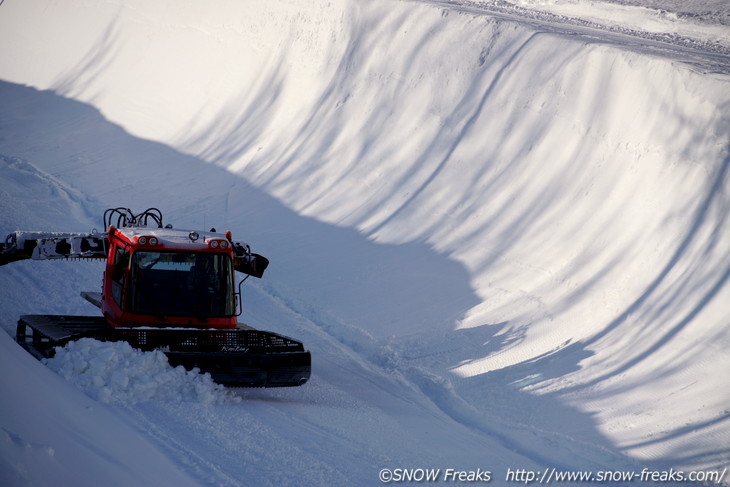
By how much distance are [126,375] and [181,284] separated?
139 cm

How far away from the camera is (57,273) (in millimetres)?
12633

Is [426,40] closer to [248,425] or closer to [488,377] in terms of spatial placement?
[488,377]

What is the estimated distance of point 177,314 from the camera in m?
8.86

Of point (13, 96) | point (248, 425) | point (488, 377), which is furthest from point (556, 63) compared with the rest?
point (13, 96)

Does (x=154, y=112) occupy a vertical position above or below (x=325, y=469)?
above

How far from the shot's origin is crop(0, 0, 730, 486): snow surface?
7.77m

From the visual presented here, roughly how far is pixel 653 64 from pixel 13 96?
20.5m

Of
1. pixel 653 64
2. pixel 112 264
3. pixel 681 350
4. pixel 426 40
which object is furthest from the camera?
pixel 426 40

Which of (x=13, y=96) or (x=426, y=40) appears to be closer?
(x=426, y=40)

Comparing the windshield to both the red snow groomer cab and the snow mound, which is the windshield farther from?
the snow mound

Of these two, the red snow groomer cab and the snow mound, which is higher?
the red snow groomer cab

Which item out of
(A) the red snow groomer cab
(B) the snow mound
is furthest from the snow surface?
(A) the red snow groomer cab

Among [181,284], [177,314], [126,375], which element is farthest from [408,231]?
[126,375]

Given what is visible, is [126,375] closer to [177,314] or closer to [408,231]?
[177,314]
